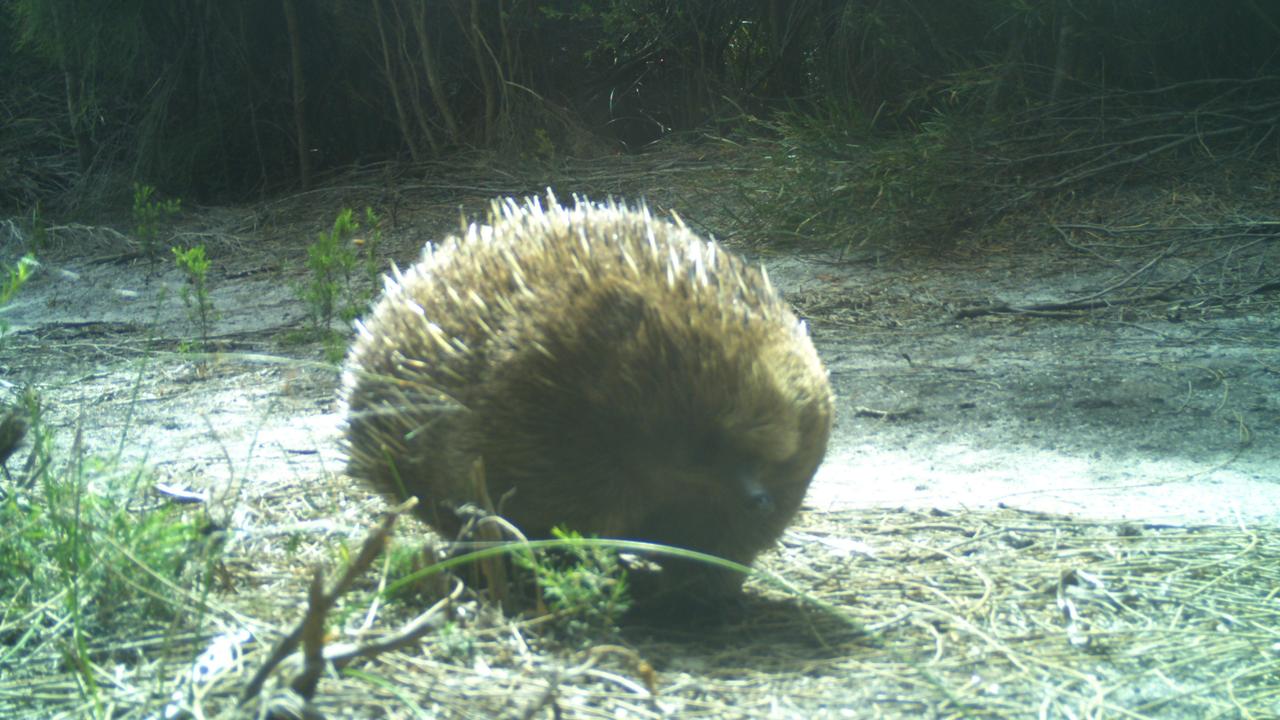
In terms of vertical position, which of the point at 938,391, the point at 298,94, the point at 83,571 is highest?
the point at 298,94

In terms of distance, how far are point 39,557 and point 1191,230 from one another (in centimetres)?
545

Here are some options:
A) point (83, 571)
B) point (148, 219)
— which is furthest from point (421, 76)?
point (83, 571)

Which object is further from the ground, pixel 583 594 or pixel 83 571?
pixel 83 571

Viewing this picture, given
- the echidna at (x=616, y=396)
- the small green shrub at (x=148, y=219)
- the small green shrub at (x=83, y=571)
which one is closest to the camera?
the small green shrub at (x=83, y=571)

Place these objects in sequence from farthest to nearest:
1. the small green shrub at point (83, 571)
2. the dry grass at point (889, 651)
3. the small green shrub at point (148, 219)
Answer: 1. the small green shrub at point (148, 219)
2. the small green shrub at point (83, 571)
3. the dry grass at point (889, 651)

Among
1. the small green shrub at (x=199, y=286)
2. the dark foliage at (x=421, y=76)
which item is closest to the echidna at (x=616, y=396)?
the small green shrub at (x=199, y=286)

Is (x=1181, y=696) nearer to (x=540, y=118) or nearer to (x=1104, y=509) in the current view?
(x=1104, y=509)

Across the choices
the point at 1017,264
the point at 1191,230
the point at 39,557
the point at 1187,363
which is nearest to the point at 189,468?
the point at 39,557

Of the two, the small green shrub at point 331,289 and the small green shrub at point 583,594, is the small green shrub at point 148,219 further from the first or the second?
the small green shrub at point 583,594

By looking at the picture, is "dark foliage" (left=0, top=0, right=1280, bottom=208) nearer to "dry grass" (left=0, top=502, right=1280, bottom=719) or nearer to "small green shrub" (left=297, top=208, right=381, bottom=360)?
"small green shrub" (left=297, top=208, right=381, bottom=360)

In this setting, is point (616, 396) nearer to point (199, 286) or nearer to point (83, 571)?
point (83, 571)

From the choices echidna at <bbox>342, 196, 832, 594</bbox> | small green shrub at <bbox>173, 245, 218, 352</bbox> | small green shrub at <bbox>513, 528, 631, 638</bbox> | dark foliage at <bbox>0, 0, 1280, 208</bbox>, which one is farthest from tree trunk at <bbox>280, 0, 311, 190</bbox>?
small green shrub at <bbox>513, 528, 631, 638</bbox>

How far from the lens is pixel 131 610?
1.95 m

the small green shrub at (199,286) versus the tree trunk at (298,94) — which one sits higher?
the tree trunk at (298,94)
